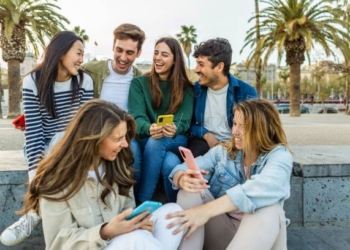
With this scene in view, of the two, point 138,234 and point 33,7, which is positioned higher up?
point 33,7

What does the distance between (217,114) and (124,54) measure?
38.4 inches

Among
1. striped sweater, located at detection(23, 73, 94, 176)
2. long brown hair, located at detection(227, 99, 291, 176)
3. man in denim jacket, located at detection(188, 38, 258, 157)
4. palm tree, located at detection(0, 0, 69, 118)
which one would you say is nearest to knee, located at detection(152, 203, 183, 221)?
long brown hair, located at detection(227, 99, 291, 176)

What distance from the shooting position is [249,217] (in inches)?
87.0

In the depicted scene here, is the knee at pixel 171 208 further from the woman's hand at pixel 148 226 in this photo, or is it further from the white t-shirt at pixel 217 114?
the white t-shirt at pixel 217 114

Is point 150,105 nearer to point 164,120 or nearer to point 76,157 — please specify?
point 164,120

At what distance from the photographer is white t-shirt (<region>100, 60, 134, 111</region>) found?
3736 millimetres

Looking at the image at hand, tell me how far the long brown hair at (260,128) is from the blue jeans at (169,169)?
0.60 m

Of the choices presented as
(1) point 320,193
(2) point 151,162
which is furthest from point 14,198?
(1) point 320,193

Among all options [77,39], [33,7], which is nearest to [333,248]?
[77,39]

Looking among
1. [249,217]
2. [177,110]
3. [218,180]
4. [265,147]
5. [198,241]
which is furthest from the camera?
[177,110]

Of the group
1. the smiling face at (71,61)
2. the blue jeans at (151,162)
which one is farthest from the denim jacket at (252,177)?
the smiling face at (71,61)

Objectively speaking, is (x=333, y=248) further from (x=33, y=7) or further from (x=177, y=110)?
(x=33, y=7)

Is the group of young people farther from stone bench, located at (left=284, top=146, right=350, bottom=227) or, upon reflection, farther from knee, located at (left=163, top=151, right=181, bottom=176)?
stone bench, located at (left=284, top=146, right=350, bottom=227)

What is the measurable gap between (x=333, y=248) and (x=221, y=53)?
1.79m
